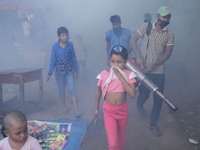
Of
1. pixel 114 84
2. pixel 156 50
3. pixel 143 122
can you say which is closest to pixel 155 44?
pixel 156 50

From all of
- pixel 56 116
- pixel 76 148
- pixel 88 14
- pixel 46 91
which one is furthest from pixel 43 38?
pixel 76 148

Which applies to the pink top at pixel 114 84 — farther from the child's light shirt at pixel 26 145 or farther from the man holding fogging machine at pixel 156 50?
the man holding fogging machine at pixel 156 50

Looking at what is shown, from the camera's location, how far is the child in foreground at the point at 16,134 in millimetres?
1744

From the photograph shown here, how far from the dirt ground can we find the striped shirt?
1.30 metres

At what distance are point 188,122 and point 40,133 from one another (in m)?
3.39

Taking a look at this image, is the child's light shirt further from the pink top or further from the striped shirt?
the striped shirt

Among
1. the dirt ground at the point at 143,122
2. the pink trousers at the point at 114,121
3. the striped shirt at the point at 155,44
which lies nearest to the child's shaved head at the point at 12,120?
the pink trousers at the point at 114,121

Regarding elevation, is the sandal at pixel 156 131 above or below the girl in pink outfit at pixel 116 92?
below

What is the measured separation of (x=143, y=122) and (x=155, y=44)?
6.00ft

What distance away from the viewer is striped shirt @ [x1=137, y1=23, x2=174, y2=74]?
Result: 3.28 metres

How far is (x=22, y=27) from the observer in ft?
34.8

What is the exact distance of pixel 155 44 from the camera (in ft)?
11.1

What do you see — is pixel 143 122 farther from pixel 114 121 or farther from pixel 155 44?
pixel 114 121

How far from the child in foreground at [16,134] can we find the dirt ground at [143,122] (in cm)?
143
